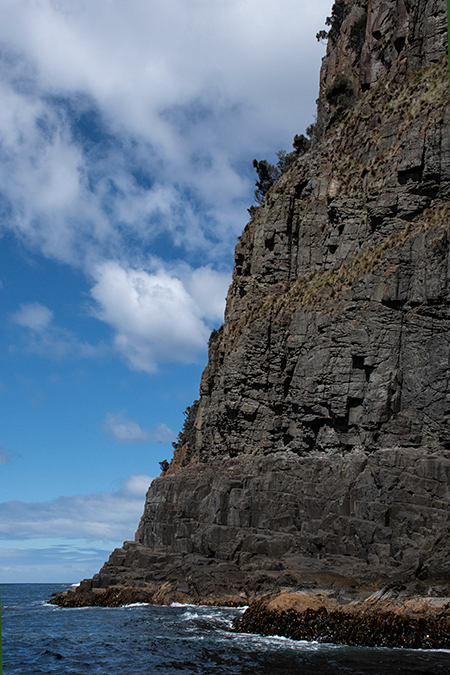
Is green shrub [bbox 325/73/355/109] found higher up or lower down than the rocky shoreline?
higher up

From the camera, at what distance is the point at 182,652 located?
24.7 m

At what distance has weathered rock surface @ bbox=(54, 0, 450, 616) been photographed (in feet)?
128

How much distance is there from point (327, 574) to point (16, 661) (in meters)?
17.5

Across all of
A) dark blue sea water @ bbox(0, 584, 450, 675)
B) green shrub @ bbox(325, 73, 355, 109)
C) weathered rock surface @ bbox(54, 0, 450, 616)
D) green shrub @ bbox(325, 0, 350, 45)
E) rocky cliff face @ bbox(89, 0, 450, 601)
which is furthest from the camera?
green shrub @ bbox(325, 0, 350, 45)

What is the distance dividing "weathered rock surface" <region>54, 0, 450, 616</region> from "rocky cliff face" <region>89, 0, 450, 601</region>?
14 centimetres

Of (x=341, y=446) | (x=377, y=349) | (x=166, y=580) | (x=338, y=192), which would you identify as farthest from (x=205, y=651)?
(x=338, y=192)

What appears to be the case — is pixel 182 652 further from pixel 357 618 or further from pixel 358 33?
pixel 358 33

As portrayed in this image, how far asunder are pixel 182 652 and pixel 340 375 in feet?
88.7

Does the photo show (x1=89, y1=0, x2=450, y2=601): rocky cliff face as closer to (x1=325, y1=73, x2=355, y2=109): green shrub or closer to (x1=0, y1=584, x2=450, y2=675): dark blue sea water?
(x1=325, y1=73, x2=355, y2=109): green shrub

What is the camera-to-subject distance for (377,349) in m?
46.2

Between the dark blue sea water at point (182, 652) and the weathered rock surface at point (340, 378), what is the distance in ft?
21.5

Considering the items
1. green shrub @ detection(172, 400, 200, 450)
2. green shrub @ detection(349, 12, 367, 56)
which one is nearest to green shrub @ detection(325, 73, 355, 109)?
green shrub @ detection(349, 12, 367, 56)

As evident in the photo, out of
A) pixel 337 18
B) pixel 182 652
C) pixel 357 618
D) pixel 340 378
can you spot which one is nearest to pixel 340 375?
pixel 340 378

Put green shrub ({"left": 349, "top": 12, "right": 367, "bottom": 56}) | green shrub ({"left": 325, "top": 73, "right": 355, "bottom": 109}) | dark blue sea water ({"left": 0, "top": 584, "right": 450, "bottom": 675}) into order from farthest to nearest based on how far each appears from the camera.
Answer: green shrub ({"left": 349, "top": 12, "right": 367, "bottom": 56}) → green shrub ({"left": 325, "top": 73, "right": 355, "bottom": 109}) → dark blue sea water ({"left": 0, "top": 584, "right": 450, "bottom": 675})
